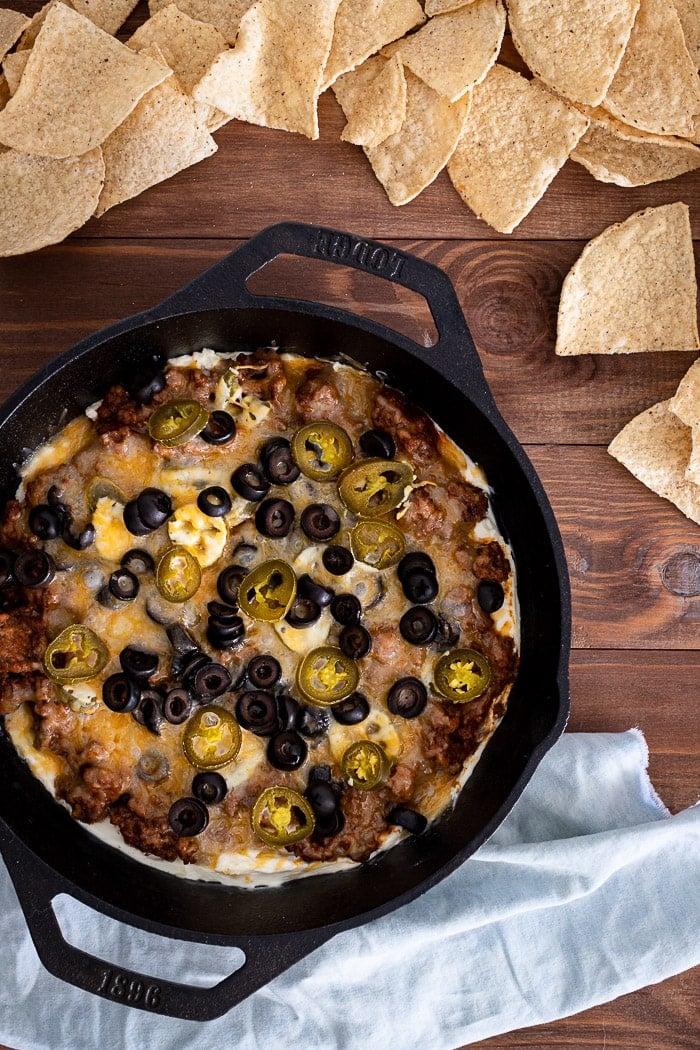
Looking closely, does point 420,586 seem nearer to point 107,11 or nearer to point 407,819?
point 407,819

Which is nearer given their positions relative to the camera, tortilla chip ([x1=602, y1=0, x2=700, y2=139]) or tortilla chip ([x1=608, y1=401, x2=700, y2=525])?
tortilla chip ([x1=602, y1=0, x2=700, y2=139])

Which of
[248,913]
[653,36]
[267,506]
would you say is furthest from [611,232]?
[248,913]

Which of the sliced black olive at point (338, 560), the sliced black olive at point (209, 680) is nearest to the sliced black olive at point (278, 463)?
the sliced black olive at point (338, 560)

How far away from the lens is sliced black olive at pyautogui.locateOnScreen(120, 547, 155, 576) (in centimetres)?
290

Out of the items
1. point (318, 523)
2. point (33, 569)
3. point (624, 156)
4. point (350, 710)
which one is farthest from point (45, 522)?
point (624, 156)

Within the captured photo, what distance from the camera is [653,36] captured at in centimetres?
314

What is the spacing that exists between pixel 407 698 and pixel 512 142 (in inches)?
72.8

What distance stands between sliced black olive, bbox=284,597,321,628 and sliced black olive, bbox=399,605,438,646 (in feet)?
0.88

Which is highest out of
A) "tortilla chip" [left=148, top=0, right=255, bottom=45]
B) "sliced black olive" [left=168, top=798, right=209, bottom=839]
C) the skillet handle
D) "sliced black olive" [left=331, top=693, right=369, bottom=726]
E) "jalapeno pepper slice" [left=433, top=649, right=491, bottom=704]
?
"tortilla chip" [left=148, top=0, right=255, bottom=45]

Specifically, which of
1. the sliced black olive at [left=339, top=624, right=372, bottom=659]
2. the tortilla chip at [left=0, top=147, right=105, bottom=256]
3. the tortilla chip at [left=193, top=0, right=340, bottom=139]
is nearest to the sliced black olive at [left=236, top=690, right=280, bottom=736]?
the sliced black olive at [left=339, top=624, right=372, bottom=659]

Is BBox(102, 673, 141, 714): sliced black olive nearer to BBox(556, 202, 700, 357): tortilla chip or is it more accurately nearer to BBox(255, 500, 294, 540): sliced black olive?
BBox(255, 500, 294, 540): sliced black olive

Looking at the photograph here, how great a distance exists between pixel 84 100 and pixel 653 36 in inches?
72.4

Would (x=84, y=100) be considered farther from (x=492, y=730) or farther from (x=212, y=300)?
(x=492, y=730)

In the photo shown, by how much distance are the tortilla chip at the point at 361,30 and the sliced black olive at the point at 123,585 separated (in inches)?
66.0
